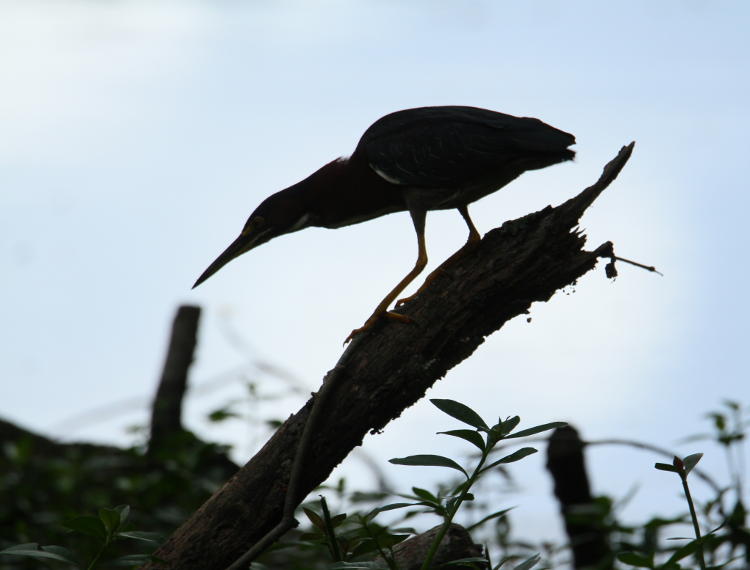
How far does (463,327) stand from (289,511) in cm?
70

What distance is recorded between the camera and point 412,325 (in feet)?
8.12

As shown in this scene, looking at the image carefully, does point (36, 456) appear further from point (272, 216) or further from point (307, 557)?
point (272, 216)

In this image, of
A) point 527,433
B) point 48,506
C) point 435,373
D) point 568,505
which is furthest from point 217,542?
point 48,506

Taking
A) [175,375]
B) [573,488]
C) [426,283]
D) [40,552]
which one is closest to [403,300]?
[426,283]

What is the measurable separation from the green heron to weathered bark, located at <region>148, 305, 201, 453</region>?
3301mm

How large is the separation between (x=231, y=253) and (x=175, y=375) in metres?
3.70

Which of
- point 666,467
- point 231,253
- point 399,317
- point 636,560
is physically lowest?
point 636,560

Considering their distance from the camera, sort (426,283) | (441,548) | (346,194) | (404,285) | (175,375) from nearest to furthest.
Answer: (441,548) < (426,283) < (404,285) < (346,194) < (175,375)

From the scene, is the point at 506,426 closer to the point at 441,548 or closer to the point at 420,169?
the point at 441,548

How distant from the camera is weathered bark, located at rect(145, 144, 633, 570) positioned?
2.33 meters

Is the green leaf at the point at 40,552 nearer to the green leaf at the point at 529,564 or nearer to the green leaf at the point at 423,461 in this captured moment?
the green leaf at the point at 423,461

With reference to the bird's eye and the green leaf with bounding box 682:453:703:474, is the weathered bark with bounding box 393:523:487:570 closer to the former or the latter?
the green leaf with bounding box 682:453:703:474

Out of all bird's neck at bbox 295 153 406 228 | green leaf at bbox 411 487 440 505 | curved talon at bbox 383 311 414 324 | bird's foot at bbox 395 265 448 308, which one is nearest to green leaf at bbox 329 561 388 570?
green leaf at bbox 411 487 440 505

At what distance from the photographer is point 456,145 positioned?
10.6ft
